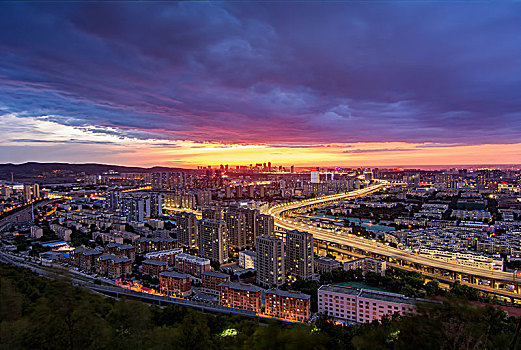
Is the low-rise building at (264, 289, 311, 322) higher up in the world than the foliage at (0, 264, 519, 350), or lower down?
lower down

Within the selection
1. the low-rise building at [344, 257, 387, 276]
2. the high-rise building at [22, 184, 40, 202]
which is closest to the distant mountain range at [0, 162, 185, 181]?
the high-rise building at [22, 184, 40, 202]

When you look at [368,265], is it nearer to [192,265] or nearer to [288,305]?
[288,305]

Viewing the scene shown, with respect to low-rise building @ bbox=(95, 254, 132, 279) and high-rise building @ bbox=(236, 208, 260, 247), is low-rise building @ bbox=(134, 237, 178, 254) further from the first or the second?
high-rise building @ bbox=(236, 208, 260, 247)

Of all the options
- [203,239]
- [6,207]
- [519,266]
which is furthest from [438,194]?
[6,207]

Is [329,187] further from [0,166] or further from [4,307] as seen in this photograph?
[0,166]

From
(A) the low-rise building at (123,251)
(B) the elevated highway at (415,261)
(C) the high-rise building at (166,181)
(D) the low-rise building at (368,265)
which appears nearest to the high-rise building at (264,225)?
(B) the elevated highway at (415,261)

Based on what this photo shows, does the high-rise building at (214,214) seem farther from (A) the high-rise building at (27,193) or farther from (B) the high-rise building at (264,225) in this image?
(A) the high-rise building at (27,193)

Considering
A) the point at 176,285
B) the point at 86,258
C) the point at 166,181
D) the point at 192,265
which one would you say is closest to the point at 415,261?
the point at 192,265
